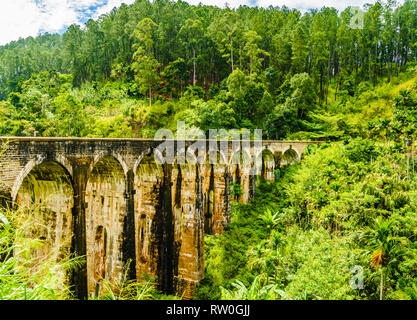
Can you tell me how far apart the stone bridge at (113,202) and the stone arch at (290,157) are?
11979 millimetres

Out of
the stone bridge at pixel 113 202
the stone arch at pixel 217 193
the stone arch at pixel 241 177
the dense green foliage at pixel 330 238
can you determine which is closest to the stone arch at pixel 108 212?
the stone bridge at pixel 113 202

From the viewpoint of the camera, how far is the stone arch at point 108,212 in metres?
10.1

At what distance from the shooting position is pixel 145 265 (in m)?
12.9

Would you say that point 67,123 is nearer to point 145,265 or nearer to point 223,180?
point 223,180

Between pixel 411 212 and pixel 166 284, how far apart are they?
11.4 m

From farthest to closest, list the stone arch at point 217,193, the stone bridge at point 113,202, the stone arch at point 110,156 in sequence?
the stone arch at point 217,193 → the stone arch at point 110,156 → the stone bridge at point 113,202

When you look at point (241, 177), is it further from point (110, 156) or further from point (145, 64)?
point (145, 64)

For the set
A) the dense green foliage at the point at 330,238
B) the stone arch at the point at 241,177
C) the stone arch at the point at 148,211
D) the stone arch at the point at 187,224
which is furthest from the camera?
the stone arch at the point at 241,177

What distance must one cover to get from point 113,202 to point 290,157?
76.3 feet

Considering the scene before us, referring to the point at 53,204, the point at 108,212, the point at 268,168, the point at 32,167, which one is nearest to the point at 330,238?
the point at 108,212

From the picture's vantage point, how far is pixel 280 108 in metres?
33.3

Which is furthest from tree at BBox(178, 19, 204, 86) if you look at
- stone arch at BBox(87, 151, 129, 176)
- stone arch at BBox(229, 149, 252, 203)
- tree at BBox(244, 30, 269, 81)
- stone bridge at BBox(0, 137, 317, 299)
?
stone arch at BBox(87, 151, 129, 176)

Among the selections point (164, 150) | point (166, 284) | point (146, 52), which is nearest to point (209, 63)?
point (146, 52)

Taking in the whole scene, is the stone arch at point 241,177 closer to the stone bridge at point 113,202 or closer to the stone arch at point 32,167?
the stone bridge at point 113,202
